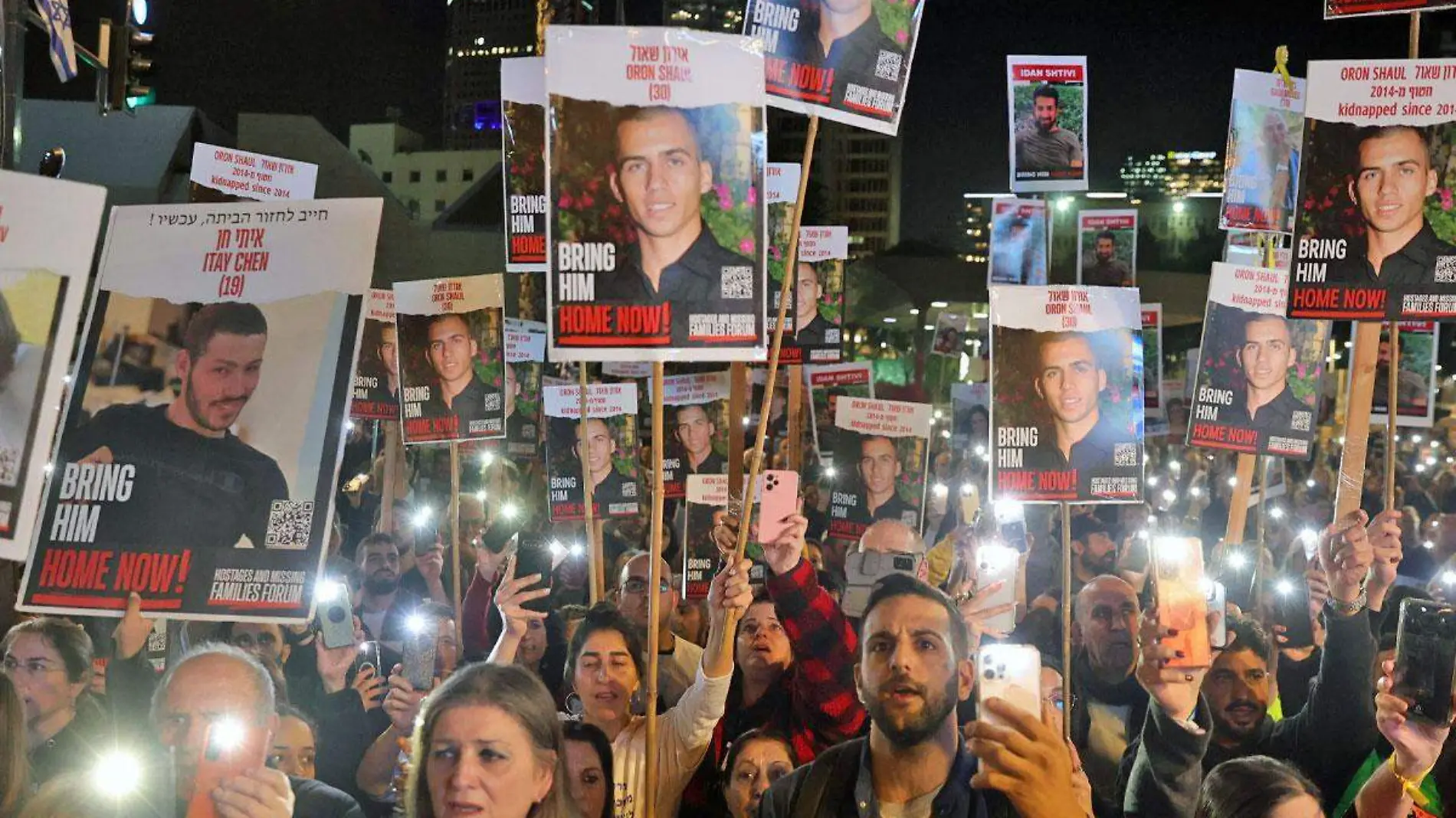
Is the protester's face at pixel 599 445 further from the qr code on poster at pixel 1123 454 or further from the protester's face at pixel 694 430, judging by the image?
the qr code on poster at pixel 1123 454

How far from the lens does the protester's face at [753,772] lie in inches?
204

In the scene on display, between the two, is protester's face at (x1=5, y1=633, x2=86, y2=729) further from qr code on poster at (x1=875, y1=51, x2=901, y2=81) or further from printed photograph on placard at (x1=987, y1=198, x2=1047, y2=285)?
printed photograph on placard at (x1=987, y1=198, x2=1047, y2=285)

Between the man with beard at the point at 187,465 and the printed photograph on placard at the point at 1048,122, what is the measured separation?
A: 1019 cm

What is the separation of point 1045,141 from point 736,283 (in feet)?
31.1

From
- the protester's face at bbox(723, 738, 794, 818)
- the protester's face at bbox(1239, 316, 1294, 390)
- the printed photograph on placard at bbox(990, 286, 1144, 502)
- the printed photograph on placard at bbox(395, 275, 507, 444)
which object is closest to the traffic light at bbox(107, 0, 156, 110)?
the printed photograph on placard at bbox(395, 275, 507, 444)

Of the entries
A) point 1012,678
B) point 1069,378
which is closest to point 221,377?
point 1012,678

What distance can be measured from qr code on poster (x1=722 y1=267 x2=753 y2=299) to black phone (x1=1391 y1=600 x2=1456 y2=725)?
2272 millimetres

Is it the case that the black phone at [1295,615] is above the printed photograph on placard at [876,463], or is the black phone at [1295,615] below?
below

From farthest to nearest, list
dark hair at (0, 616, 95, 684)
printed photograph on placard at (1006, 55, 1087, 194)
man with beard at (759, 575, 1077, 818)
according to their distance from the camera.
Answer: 1. printed photograph on placard at (1006, 55, 1087, 194)
2. dark hair at (0, 616, 95, 684)
3. man with beard at (759, 575, 1077, 818)

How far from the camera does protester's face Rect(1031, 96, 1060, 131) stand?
13.3 meters

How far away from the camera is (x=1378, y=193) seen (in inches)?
261

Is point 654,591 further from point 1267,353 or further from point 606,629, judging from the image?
point 1267,353

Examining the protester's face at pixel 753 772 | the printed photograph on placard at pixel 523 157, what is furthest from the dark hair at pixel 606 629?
the printed photograph on placard at pixel 523 157

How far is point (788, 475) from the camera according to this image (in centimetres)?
591
